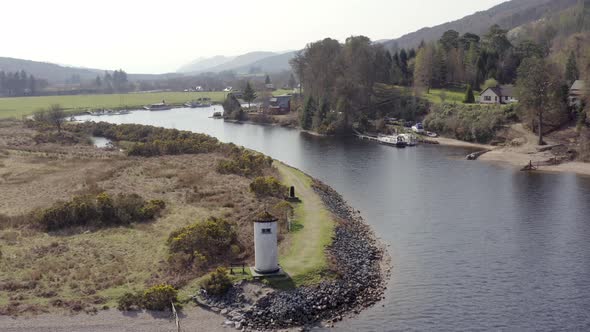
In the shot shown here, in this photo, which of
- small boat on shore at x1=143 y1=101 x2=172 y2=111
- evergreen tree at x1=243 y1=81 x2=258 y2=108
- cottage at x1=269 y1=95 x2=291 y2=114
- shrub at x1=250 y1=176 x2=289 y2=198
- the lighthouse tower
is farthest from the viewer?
small boat on shore at x1=143 y1=101 x2=172 y2=111

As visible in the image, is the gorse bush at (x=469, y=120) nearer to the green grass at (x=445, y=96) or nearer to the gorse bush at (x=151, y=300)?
the green grass at (x=445, y=96)

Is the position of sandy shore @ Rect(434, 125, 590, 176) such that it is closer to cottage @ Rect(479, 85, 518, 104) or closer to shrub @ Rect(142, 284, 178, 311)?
cottage @ Rect(479, 85, 518, 104)

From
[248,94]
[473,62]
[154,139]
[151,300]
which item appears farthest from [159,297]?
[248,94]

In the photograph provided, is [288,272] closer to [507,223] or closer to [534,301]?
[534,301]

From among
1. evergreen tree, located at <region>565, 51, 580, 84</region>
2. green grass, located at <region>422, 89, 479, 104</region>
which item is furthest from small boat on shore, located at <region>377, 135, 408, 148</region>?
evergreen tree, located at <region>565, 51, 580, 84</region>

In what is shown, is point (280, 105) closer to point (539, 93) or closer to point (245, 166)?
point (539, 93)

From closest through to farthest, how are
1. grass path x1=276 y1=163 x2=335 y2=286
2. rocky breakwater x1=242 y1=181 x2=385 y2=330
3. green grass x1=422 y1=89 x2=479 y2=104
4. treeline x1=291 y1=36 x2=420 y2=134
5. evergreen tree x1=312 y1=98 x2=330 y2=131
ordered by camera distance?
rocky breakwater x1=242 y1=181 x2=385 y2=330
grass path x1=276 y1=163 x2=335 y2=286
green grass x1=422 y1=89 x2=479 y2=104
treeline x1=291 y1=36 x2=420 y2=134
evergreen tree x1=312 y1=98 x2=330 y2=131
